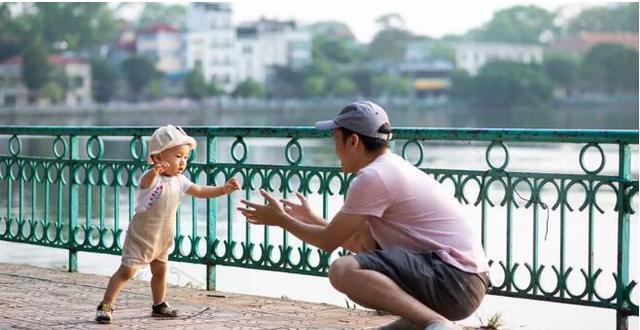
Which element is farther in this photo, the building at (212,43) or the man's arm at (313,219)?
the building at (212,43)

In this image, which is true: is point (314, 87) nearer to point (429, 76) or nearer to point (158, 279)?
point (429, 76)

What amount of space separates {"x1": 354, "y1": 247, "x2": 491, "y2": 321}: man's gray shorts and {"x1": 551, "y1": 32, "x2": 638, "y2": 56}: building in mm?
118601

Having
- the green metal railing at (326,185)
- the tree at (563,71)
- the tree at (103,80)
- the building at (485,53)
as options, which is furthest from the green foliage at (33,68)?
the green metal railing at (326,185)

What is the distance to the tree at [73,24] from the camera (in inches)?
4552

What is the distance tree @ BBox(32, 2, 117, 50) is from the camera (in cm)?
11562

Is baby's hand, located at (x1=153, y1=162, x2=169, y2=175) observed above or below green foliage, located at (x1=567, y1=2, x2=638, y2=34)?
below

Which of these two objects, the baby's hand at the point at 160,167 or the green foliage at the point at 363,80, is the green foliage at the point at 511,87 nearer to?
the green foliage at the point at 363,80

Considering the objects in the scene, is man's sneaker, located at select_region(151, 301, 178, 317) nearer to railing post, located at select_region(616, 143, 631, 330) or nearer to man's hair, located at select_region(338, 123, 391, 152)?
man's hair, located at select_region(338, 123, 391, 152)

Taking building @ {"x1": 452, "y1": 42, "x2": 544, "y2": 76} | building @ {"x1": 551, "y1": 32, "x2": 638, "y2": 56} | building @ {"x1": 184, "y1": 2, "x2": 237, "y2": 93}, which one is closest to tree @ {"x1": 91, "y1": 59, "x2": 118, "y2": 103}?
building @ {"x1": 184, "y1": 2, "x2": 237, "y2": 93}

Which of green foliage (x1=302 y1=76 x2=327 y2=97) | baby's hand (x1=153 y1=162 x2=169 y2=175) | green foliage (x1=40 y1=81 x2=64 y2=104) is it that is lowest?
baby's hand (x1=153 y1=162 x2=169 y2=175)

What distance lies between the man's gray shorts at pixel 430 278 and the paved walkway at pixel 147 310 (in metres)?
1.27

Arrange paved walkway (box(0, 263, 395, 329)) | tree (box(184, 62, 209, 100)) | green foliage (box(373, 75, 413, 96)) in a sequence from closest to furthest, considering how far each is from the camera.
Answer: paved walkway (box(0, 263, 395, 329))
tree (box(184, 62, 209, 100))
green foliage (box(373, 75, 413, 96))

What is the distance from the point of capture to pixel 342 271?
180 inches

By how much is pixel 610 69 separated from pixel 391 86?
20.6m
